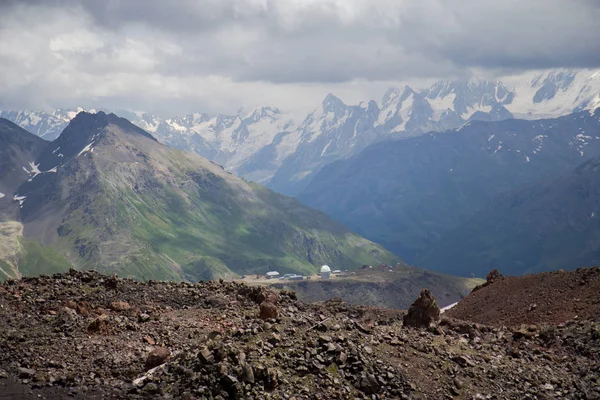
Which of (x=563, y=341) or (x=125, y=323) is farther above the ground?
(x=563, y=341)

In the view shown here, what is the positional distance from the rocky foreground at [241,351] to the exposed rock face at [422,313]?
205mm

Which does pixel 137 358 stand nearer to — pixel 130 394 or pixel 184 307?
pixel 130 394

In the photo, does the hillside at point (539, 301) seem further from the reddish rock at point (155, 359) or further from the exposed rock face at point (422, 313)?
the reddish rock at point (155, 359)

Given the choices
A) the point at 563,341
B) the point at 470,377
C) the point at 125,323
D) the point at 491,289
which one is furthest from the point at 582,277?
the point at 125,323

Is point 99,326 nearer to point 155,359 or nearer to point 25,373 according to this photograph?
point 155,359

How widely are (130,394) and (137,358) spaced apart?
345 cm

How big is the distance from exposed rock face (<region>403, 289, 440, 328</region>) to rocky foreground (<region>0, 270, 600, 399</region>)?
0.67 ft

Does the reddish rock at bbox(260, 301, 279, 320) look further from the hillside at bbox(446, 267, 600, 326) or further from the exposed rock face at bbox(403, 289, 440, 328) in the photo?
the hillside at bbox(446, 267, 600, 326)

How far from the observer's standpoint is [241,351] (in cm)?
2427

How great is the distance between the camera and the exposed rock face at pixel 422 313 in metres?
38.0

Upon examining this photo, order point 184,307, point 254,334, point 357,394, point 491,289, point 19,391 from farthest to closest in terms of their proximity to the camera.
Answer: point 491,289 < point 184,307 < point 254,334 < point 357,394 < point 19,391

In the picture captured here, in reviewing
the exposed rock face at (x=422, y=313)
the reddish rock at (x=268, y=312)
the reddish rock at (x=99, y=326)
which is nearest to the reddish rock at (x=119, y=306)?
the reddish rock at (x=99, y=326)

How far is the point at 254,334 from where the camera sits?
86.8 feet

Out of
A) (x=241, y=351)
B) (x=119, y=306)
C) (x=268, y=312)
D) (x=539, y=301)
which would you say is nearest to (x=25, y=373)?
(x=241, y=351)
